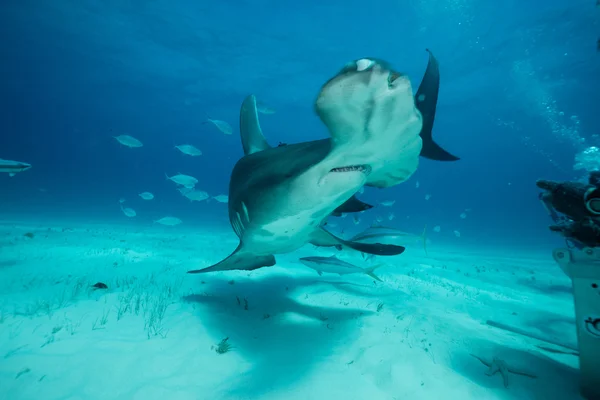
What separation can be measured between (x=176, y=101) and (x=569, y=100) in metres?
62.4

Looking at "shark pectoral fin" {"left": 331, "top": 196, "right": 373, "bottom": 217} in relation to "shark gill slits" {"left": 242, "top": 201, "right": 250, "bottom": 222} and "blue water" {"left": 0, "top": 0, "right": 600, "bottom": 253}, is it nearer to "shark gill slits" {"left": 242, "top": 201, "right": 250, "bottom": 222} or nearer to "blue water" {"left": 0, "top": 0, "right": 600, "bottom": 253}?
"shark gill slits" {"left": 242, "top": 201, "right": 250, "bottom": 222}

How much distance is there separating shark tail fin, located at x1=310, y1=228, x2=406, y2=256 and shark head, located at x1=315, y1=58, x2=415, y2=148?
2.20 meters

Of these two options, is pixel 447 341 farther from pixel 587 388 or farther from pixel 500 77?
pixel 500 77

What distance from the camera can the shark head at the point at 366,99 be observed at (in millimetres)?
1431

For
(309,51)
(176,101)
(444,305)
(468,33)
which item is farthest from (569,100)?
(176,101)

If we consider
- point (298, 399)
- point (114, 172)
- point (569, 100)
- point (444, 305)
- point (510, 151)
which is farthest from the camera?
point (114, 172)

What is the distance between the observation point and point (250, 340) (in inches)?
140

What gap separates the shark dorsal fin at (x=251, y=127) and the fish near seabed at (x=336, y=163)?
1.15m

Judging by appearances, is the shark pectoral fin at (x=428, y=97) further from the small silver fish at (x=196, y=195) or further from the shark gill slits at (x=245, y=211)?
the small silver fish at (x=196, y=195)

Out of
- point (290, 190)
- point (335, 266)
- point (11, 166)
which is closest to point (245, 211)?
point (290, 190)

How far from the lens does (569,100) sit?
1480 inches

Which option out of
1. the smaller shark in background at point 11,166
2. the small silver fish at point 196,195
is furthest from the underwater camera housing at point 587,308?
the small silver fish at point 196,195

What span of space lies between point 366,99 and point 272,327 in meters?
3.64

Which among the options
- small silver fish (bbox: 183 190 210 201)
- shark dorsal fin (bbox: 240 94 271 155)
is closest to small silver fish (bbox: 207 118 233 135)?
small silver fish (bbox: 183 190 210 201)
